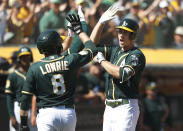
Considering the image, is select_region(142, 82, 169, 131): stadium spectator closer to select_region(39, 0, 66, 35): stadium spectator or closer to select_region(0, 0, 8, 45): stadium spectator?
select_region(39, 0, 66, 35): stadium spectator

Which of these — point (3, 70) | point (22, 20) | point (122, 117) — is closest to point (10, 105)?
point (3, 70)

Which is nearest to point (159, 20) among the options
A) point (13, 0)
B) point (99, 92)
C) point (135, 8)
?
point (135, 8)

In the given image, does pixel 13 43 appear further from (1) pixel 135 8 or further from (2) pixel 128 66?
(2) pixel 128 66

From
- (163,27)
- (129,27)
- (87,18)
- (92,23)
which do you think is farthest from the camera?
(163,27)

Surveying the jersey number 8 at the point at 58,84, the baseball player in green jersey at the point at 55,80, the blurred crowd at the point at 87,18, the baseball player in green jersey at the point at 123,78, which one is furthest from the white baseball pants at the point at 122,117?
the blurred crowd at the point at 87,18

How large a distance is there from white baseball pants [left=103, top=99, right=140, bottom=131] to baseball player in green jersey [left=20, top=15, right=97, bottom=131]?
572 mm

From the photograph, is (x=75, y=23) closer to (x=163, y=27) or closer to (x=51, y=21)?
(x=51, y=21)

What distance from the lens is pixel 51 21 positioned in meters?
11.4

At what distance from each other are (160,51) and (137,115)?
6.29m

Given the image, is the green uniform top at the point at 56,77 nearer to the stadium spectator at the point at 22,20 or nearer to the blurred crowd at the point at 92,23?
the blurred crowd at the point at 92,23

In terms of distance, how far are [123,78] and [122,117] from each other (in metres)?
0.51

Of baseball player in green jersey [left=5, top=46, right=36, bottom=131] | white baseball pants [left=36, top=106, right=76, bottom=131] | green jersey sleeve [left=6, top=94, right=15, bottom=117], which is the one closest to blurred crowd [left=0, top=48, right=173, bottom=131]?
baseball player in green jersey [left=5, top=46, right=36, bottom=131]

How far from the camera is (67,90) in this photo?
593cm

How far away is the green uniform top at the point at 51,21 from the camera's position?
11.4 m
